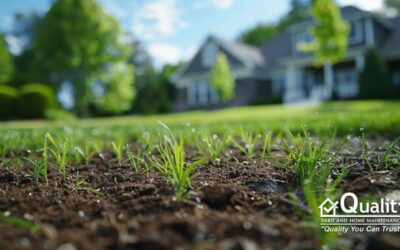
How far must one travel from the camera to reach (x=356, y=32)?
2144cm

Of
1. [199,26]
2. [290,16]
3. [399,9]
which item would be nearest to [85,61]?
[199,26]

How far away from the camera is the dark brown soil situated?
3.46ft

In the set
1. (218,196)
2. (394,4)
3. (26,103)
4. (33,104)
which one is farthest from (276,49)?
(218,196)

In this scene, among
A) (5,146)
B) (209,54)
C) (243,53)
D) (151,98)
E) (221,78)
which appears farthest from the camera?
(151,98)

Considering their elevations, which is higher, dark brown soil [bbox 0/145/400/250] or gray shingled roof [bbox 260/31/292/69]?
gray shingled roof [bbox 260/31/292/69]

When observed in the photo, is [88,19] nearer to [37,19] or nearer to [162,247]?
[37,19]

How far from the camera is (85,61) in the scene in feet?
76.1

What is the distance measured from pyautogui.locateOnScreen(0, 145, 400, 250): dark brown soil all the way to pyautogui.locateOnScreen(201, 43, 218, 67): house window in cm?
2457

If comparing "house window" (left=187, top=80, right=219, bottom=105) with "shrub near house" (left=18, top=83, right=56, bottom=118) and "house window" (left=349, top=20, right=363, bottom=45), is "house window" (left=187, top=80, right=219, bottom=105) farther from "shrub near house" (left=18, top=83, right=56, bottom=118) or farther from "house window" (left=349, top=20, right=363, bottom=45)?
"shrub near house" (left=18, top=83, right=56, bottom=118)

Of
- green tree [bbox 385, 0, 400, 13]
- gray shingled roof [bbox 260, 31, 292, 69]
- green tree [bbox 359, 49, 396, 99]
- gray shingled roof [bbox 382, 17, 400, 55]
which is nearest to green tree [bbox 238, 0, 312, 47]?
green tree [bbox 385, 0, 400, 13]

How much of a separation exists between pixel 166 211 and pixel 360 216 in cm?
68

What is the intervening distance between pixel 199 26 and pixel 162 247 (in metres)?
4.87

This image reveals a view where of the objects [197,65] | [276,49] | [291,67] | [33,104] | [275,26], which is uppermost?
[275,26]

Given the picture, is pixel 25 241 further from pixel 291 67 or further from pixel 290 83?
pixel 291 67
